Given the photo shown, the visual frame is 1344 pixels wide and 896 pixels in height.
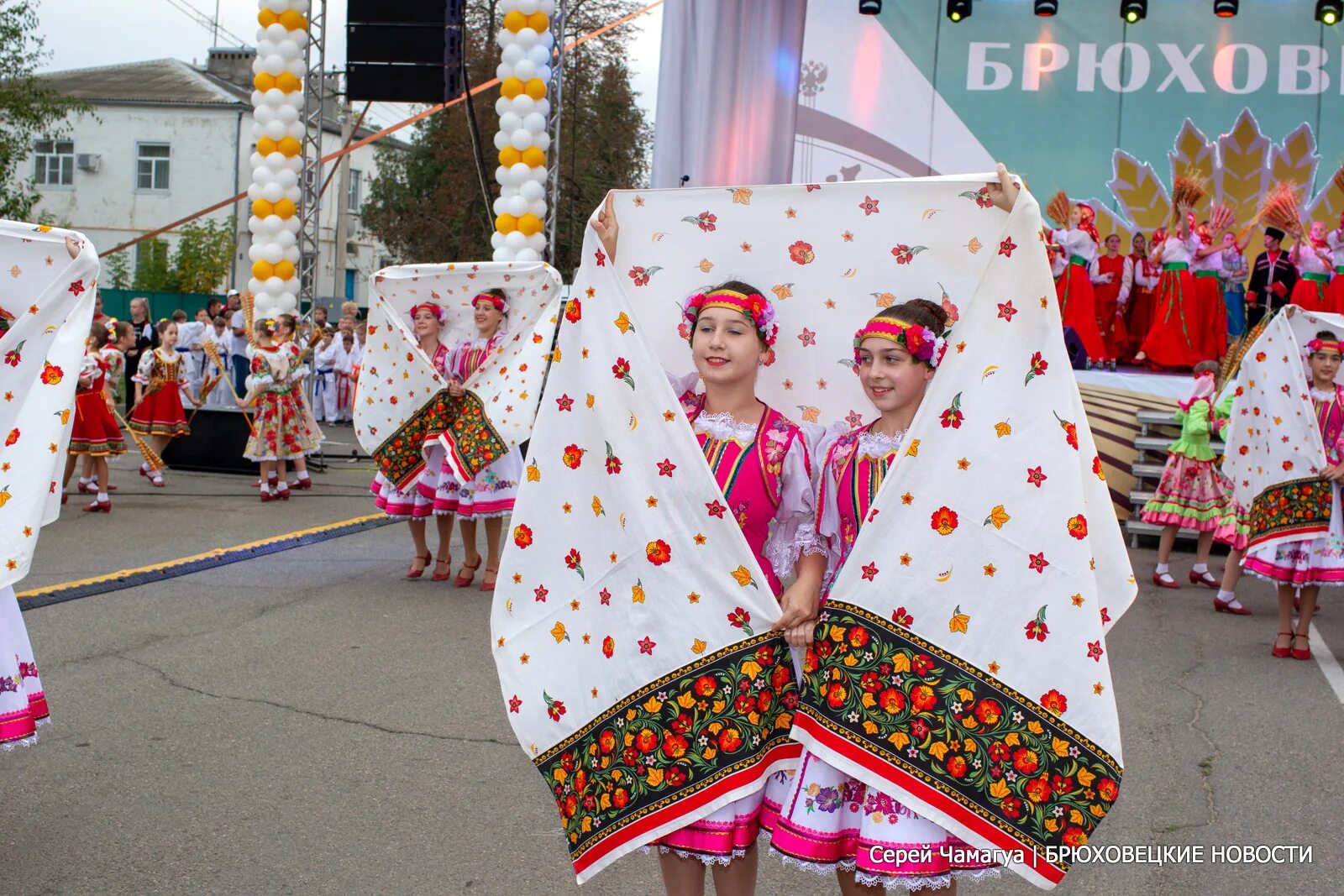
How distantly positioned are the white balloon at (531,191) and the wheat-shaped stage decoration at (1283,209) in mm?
8230

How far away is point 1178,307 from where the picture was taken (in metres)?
15.3

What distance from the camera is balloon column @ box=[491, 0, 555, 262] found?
1379cm

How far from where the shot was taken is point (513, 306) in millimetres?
7703

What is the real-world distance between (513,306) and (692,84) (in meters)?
2.68

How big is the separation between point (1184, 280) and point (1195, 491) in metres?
6.64

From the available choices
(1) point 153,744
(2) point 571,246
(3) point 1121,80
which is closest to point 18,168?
(2) point 571,246

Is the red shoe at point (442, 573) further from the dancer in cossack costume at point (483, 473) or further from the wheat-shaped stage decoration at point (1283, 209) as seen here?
the wheat-shaped stage decoration at point (1283, 209)

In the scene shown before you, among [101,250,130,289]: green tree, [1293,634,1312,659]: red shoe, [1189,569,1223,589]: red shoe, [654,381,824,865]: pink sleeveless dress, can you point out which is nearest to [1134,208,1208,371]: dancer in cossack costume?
[1189,569,1223,589]: red shoe

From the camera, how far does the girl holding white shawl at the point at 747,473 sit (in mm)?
2812

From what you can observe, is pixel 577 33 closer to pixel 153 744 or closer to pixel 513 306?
pixel 513 306

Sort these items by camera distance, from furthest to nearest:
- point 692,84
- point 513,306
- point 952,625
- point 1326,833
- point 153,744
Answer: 1. point 692,84
2. point 513,306
3. point 153,744
4. point 1326,833
5. point 952,625

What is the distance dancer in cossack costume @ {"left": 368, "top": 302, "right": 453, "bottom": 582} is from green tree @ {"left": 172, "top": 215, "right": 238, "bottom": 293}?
27.8 m

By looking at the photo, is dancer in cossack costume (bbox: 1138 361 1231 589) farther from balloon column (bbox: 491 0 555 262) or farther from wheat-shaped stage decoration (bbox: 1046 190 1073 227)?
balloon column (bbox: 491 0 555 262)

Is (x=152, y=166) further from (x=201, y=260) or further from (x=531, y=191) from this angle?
(x=531, y=191)
